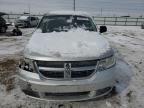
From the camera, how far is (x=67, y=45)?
3953 millimetres

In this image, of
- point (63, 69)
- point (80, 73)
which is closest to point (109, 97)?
point (80, 73)

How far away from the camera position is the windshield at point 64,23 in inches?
210

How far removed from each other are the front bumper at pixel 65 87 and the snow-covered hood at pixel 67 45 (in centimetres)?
39

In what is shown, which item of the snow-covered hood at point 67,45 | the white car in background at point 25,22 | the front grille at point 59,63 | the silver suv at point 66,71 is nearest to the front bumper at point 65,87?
the silver suv at point 66,71

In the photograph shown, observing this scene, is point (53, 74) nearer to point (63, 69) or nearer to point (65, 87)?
point (63, 69)

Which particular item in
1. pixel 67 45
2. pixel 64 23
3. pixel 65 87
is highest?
pixel 64 23

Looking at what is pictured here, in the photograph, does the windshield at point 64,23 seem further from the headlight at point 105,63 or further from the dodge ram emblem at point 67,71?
the dodge ram emblem at point 67,71

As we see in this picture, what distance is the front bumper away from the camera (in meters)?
3.47

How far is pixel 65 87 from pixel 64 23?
2426 millimetres

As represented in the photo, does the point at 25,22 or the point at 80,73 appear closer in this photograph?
the point at 80,73

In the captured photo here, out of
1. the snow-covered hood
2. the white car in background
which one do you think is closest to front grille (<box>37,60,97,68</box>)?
the snow-covered hood

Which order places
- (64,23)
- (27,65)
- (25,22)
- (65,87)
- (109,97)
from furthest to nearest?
(25,22), (64,23), (109,97), (27,65), (65,87)

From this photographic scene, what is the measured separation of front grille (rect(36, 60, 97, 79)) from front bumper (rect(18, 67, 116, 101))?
9 cm

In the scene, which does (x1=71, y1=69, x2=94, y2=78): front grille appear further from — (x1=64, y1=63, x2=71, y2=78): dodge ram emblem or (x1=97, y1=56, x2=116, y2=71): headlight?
(x1=97, y1=56, x2=116, y2=71): headlight
